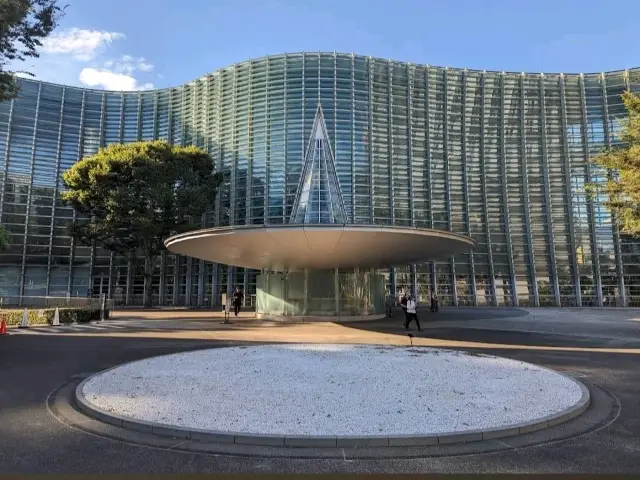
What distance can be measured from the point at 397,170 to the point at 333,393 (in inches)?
1604

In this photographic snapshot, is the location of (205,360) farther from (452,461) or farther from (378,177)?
(378,177)

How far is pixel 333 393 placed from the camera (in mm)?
7102

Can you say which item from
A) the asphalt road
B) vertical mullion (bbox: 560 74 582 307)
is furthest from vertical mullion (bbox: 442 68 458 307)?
the asphalt road

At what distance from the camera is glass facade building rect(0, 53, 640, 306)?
1751 inches

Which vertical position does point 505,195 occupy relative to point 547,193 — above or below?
below

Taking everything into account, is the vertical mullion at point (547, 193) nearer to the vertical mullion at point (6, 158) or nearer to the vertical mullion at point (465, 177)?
the vertical mullion at point (465, 177)

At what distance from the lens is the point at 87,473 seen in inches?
168

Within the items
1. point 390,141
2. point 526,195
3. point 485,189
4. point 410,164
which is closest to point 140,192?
point 390,141

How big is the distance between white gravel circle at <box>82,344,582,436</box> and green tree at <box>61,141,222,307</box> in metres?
28.8

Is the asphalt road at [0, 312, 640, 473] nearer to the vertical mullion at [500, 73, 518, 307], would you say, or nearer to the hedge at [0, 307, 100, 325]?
the hedge at [0, 307, 100, 325]

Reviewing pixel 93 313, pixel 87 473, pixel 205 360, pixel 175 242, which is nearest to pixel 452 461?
pixel 87 473

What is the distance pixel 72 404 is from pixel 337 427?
14.2ft

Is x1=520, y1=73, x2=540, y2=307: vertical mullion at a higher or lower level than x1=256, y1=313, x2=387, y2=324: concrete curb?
higher

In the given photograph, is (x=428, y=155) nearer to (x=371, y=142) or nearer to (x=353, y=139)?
(x=371, y=142)
